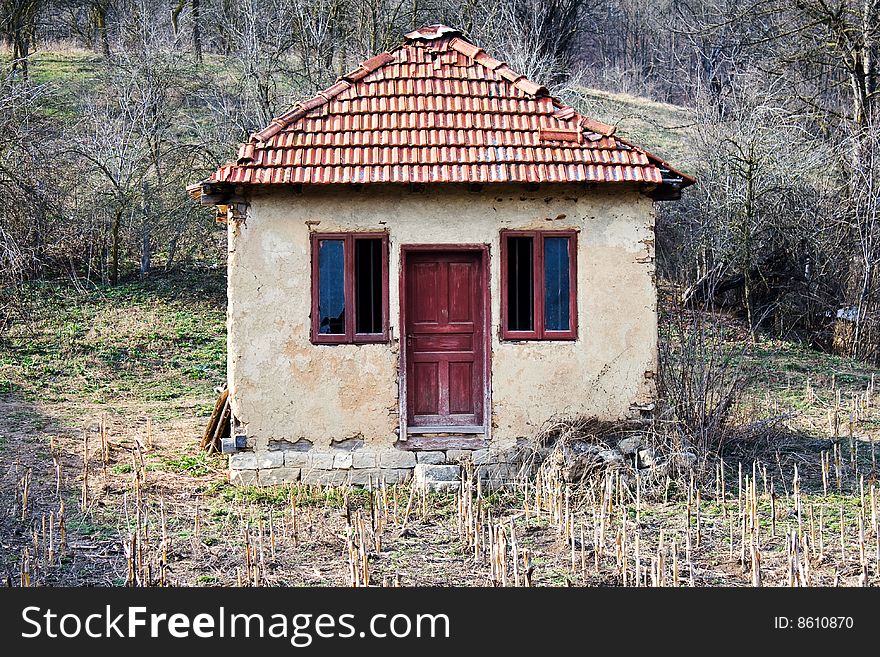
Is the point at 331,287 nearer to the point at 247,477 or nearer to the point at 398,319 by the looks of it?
the point at 398,319

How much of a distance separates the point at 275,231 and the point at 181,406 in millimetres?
6010

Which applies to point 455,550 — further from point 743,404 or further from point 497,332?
point 743,404

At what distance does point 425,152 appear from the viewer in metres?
10.8

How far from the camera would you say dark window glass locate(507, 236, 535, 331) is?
11109 mm

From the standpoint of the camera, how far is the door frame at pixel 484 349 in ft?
36.1

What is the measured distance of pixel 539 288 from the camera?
11.1 m

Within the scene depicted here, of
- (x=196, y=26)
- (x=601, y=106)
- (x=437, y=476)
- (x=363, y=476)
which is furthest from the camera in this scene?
(x=196, y=26)

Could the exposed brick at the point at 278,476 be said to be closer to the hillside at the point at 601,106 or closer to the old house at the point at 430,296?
the old house at the point at 430,296

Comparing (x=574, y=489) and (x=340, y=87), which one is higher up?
(x=340, y=87)

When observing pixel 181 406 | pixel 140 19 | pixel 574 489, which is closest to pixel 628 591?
pixel 574 489

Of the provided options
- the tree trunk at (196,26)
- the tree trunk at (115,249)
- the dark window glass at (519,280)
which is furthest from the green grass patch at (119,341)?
the tree trunk at (196,26)

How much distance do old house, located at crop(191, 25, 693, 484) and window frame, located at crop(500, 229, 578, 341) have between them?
0.05 feet

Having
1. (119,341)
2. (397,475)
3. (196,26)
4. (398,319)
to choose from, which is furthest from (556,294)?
(196,26)

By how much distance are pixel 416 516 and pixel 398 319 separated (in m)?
2.24
